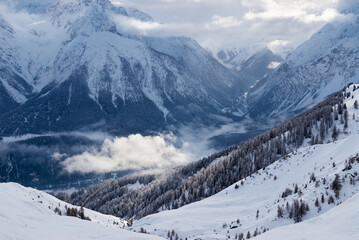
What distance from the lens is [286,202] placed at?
178 ft

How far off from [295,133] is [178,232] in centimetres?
8942

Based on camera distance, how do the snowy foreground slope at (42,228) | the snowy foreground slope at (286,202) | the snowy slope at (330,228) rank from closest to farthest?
the snowy slope at (330,228), the snowy foreground slope at (286,202), the snowy foreground slope at (42,228)

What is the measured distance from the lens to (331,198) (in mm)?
47281

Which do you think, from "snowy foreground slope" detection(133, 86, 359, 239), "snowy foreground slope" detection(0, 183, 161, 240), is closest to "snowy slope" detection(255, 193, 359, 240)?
"snowy foreground slope" detection(133, 86, 359, 239)

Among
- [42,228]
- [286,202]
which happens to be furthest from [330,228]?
[42,228]

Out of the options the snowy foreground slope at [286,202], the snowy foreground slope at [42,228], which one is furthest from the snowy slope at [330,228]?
the snowy foreground slope at [42,228]

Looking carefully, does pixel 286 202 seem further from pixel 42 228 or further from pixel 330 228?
pixel 42 228

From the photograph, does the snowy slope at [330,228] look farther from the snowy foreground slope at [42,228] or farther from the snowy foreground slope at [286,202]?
the snowy foreground slope at [42,228]

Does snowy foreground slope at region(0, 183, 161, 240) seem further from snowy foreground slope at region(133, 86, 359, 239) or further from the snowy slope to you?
snowy foreground slope at region(133, 86, 359, 239)

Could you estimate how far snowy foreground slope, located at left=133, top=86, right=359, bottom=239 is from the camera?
3662 centimetres

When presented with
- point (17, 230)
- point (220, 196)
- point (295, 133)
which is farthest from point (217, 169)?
point (17, 230)

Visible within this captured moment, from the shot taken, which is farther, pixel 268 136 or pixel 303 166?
pixel 268 136

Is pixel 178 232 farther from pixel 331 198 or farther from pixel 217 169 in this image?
pixel 217 169

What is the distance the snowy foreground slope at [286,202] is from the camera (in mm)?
36625
